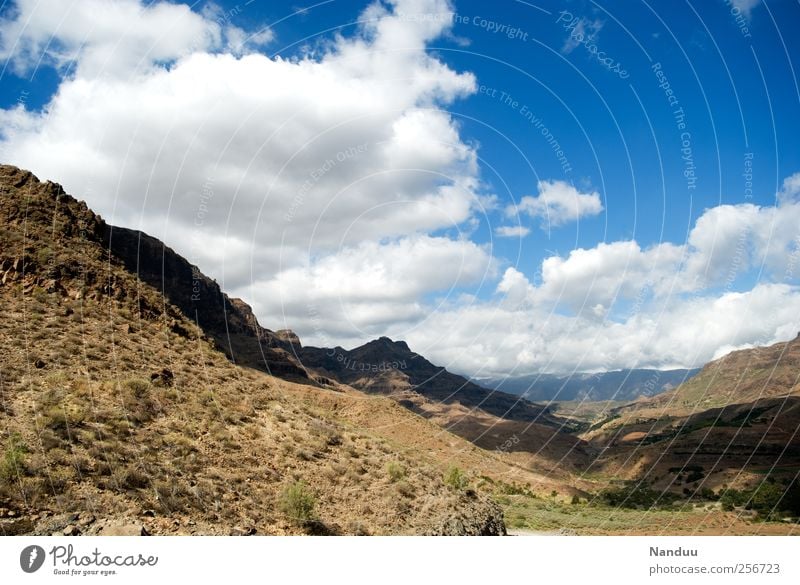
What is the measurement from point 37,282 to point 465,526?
33779 millimetres

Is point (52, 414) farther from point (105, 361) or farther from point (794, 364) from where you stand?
point (794, 364)

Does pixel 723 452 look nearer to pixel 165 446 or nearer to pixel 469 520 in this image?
pixel 469 520

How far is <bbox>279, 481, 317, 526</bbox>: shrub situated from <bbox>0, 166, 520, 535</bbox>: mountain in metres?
0.05

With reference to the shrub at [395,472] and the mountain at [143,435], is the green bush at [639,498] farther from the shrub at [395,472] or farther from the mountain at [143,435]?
the shrub at [395,472]

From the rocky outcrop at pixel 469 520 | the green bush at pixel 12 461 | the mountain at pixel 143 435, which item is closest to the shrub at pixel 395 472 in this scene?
the mountain at pixel 143 435

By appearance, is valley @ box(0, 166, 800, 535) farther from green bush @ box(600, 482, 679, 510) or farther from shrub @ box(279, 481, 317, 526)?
green bush @ box(600, 482, 679, 510)

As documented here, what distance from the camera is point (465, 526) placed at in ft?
57.8

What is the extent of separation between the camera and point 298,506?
59.1ft

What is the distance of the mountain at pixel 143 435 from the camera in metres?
15.1

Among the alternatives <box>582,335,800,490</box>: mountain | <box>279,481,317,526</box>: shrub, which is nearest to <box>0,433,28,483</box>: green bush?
<box>279,481,317,526</box>: shrub

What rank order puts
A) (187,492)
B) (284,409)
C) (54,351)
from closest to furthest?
(187,492) → (54,351) → (284,409)

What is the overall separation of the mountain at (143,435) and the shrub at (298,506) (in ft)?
0.16

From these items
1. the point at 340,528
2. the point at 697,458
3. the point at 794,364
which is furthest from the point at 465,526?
the point at 794,364
